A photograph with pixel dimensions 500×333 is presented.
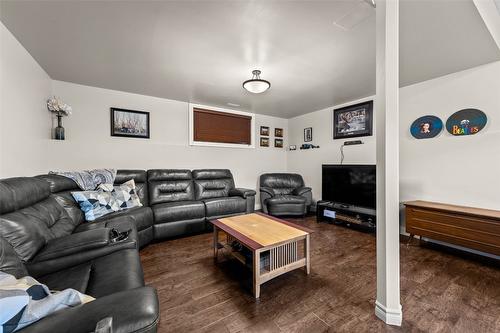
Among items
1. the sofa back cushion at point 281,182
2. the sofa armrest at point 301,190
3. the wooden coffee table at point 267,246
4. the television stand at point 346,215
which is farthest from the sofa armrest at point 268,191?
the wooden coffee table at point 267,246

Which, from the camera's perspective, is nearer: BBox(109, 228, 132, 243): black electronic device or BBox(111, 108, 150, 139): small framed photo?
BBox(109, 228, 132, 243): black electronic device

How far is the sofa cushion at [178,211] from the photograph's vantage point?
116 inches

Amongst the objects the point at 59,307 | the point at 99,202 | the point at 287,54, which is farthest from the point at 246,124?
the point at 59,307

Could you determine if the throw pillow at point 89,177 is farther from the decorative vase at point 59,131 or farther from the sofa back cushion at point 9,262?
the sofa back cushion at point 9,262

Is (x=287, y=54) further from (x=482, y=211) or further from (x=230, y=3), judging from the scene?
(x=482, y=211)

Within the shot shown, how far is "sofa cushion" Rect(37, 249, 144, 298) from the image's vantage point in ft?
3.68

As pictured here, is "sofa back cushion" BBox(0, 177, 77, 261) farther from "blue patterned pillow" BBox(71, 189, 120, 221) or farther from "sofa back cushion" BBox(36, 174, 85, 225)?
"blue patterned pillow" BBox(71, 189, 120, 221)

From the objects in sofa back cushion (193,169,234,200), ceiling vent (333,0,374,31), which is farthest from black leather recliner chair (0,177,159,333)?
ceiling vent (333,0,374,31)

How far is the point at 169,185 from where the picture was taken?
354cm

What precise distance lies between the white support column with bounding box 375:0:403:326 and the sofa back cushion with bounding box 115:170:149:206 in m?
3.18

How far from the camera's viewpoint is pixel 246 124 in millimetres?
4750

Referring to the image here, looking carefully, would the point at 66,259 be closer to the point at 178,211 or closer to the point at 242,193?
the point at 178,211

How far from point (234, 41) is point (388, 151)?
166 centimetres

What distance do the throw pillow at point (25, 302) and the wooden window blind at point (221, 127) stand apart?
11.5ft
